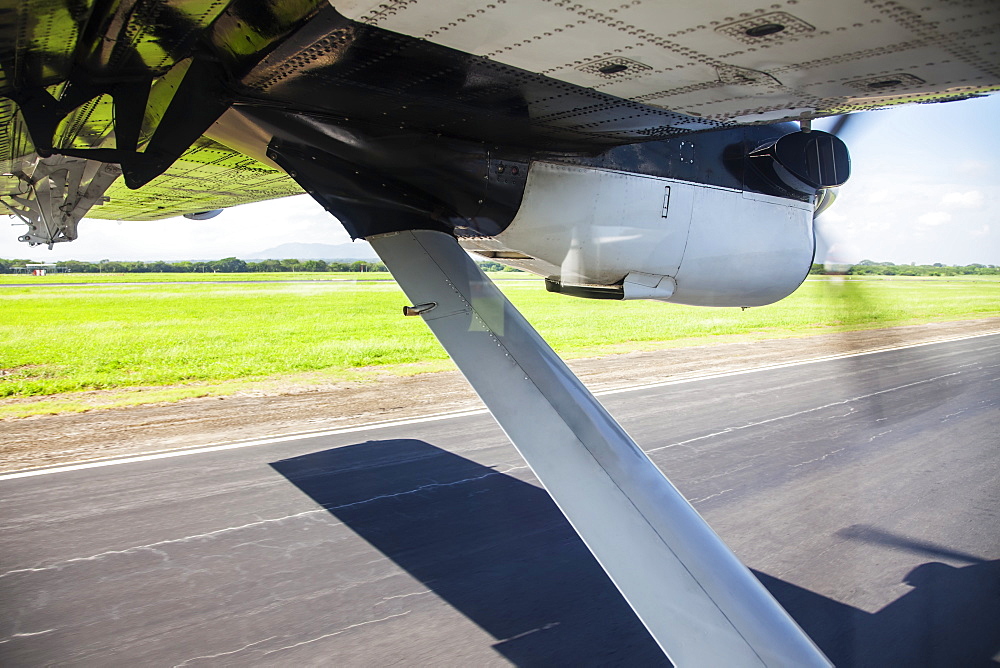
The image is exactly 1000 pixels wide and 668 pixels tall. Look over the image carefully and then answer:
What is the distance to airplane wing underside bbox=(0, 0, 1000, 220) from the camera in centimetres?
190

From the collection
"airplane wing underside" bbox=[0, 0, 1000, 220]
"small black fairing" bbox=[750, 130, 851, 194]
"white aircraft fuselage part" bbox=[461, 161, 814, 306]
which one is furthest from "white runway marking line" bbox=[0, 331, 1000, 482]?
"small black fairing" bbox=[750, 130, 851, 194]

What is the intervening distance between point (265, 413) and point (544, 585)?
629cm

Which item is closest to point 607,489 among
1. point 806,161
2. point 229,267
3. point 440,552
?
point 806,161

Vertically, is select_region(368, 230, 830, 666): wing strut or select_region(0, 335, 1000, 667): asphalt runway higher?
select_region(368, 230, 830, 666): wing strut

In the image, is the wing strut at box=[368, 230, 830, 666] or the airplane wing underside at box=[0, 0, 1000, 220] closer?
the airplane wing underside at box=[0, 0, 1000, 220]

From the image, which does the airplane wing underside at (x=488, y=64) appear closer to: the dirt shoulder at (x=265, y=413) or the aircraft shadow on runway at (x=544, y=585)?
the aircraft shadow on runway at (x=544, y=585)

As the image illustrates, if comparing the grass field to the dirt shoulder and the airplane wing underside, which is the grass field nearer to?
the dirt shoulder

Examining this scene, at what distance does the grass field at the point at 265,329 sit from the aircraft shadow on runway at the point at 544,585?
A: 6.84 ft

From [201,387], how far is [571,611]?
9.33 m

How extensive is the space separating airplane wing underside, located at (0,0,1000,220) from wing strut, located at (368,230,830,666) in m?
0.96

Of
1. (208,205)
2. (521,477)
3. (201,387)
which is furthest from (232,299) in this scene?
(521,477)

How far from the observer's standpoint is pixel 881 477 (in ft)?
24.4

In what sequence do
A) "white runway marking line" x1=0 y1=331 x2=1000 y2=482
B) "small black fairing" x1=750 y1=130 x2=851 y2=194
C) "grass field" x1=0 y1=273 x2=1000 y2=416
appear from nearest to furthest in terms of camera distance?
1. "small black fairing" x1=750 y1=130 x2=851 y2=194
2. "white runway marking line" x1=0 y1=331 x2=1000 y2=482
3. "grass field" x1=0 y1=273 x2=1000 y2=416

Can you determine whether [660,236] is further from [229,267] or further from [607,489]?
[229,267]
